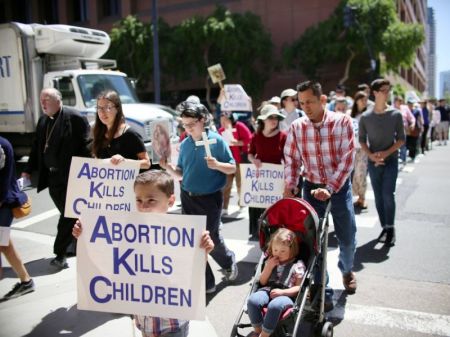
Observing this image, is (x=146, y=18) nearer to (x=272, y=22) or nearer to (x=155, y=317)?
(x=272, y=22)

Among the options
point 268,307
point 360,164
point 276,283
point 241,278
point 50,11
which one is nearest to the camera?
point 268,307

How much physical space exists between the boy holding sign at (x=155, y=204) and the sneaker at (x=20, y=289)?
7.32 feet

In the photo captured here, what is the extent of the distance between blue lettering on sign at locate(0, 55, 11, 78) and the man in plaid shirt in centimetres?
1067

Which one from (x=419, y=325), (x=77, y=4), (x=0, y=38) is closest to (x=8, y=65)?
(x=0, y=38)

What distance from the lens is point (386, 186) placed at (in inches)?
227

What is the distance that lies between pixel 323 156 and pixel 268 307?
5.08 feet

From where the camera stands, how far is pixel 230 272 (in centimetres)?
468

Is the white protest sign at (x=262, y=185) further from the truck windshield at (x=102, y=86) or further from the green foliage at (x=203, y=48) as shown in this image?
the green foliage at (x=203, y=48)

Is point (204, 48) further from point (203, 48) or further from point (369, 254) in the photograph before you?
point (369, 254)

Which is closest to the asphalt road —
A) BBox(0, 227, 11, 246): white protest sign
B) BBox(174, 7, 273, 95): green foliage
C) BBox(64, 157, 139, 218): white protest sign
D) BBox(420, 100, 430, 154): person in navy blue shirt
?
BBox(0, 227, 11, 246): white protest sign

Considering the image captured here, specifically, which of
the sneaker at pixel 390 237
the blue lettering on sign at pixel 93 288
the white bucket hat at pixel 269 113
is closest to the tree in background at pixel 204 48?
the white bucket hat at pixel 269 113

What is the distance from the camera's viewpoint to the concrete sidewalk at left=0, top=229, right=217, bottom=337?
150 inches

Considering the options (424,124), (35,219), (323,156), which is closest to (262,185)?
(323,156)

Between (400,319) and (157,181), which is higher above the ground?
(157,181)
